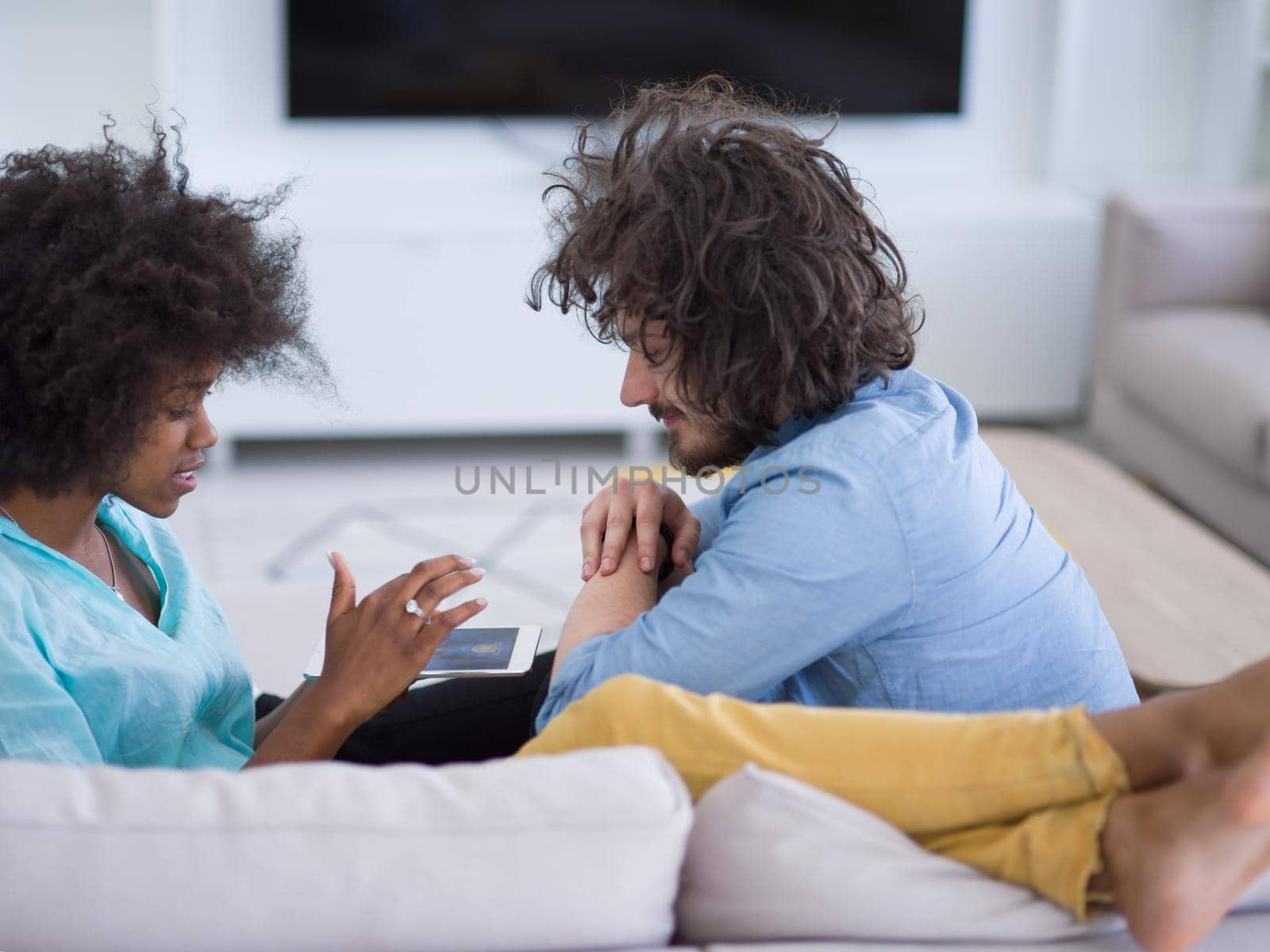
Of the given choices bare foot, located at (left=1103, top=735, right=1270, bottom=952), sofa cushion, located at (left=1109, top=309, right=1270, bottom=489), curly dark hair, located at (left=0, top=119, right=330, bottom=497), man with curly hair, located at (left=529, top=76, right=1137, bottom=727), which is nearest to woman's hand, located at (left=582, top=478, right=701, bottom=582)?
man with curly hair, located at (left=529, top=76, right=1137, bottom=727)

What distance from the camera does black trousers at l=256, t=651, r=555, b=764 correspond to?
1.51 meters

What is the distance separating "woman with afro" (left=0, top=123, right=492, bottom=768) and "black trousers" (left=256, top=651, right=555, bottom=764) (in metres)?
0.23

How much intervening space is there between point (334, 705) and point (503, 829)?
42 cm

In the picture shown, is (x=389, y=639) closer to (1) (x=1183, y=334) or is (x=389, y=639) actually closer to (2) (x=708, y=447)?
(2) (x=708, y=447)

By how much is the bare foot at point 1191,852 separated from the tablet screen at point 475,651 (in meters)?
0.74

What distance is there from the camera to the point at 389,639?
1.21m

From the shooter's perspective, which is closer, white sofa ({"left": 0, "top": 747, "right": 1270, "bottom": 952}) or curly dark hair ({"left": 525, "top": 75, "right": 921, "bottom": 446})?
white sofa ({"left": 0, "top": 747, "right": 1270, "bottom": 952})

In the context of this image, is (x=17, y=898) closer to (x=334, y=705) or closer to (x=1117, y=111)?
(x=334, y=705)

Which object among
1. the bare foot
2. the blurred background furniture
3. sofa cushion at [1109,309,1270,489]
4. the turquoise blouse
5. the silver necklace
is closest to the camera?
the bare foot

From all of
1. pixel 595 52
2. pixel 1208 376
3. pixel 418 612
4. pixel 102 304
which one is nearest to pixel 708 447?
pixel 418 612

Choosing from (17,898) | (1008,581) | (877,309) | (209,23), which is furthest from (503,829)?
(209,23)

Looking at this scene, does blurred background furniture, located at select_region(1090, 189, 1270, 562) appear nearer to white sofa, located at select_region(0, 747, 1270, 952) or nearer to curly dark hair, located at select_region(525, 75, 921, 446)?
curly dark hair, located at select_region(525, 75, 921, 446)

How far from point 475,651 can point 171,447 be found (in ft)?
1.36

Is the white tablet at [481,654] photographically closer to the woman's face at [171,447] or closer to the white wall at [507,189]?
the woman's face at [171,447]
